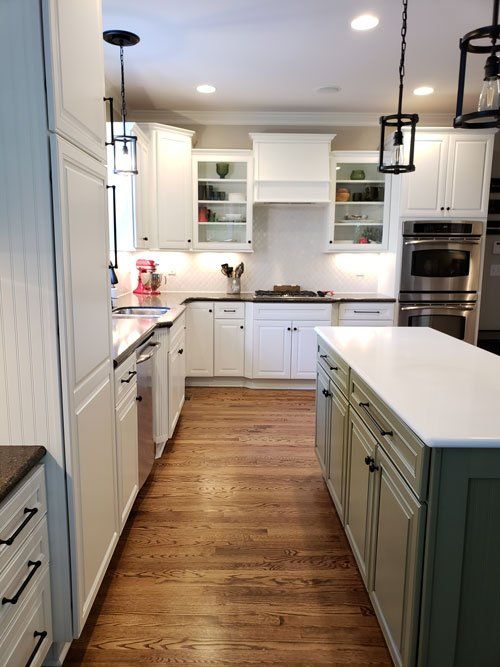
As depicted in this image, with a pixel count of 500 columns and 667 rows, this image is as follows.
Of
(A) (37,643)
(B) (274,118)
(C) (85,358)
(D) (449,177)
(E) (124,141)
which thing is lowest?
(A) (37,643)

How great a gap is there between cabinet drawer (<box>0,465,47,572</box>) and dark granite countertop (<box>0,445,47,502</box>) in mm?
41

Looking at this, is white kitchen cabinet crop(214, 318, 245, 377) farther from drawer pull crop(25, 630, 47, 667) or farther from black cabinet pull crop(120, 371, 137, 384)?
drawer pull crop(25, 630, 47, 667)

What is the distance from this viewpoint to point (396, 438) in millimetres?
1500

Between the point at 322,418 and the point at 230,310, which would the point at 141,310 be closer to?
the point at 230,310

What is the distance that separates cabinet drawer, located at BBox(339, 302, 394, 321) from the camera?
475 centimetres

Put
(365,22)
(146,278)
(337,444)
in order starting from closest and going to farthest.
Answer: (337,444) → (365,22) → (146,278)

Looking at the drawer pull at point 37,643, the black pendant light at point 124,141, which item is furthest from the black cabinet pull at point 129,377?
the black pendant light at point 124,141

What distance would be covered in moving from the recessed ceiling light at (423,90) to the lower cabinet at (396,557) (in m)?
3.70

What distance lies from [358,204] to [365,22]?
2.20 metres

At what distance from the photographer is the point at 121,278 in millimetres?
4527

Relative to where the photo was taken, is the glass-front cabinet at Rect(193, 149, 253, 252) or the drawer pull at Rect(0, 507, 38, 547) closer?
the drawer pull at Rect(0, 507, 38, 547)

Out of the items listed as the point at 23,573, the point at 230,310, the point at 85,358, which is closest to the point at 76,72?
the point at 85,358

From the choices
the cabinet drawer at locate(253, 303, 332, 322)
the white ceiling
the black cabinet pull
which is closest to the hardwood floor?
the black cabinet pull

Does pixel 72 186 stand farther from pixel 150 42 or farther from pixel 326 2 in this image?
pixel 150 42
